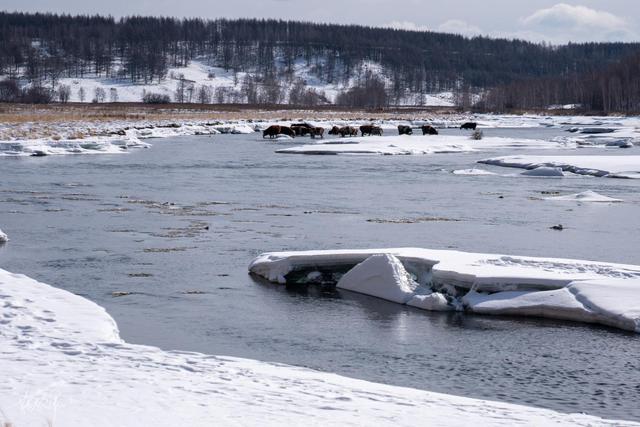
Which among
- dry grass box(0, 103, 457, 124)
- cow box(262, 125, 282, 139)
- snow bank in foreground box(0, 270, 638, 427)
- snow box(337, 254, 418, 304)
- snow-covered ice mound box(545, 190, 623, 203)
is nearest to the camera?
snow bank in foreground box(0, 270, 638, 427)

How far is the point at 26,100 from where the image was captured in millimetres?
127438

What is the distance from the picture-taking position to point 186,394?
743 centimetres

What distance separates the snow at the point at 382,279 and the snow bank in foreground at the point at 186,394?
12.7ft

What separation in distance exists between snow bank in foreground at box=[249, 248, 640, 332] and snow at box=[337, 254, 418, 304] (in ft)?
0.04

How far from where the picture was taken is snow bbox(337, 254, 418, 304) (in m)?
12.4

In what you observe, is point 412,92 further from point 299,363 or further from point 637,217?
point 299,363

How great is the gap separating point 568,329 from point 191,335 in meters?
4.33

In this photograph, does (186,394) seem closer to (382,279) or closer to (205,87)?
(382,279)

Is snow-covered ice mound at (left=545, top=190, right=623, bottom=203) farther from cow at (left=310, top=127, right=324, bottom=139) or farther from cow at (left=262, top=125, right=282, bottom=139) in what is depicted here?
cow at (left=262, top=125, right=282, bottom=139)

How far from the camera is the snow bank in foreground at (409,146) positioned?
142 ft

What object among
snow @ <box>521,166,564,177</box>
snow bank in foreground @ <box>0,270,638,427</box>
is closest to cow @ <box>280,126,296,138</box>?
snow @ <box>521,166,564,177</box>

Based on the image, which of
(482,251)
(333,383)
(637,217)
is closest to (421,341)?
(333,383)

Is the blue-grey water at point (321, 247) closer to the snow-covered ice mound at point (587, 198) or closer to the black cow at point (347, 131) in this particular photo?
the snow-covered ice mound at point (587, 198)

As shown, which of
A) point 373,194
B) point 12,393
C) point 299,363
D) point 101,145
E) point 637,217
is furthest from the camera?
point 101,145
